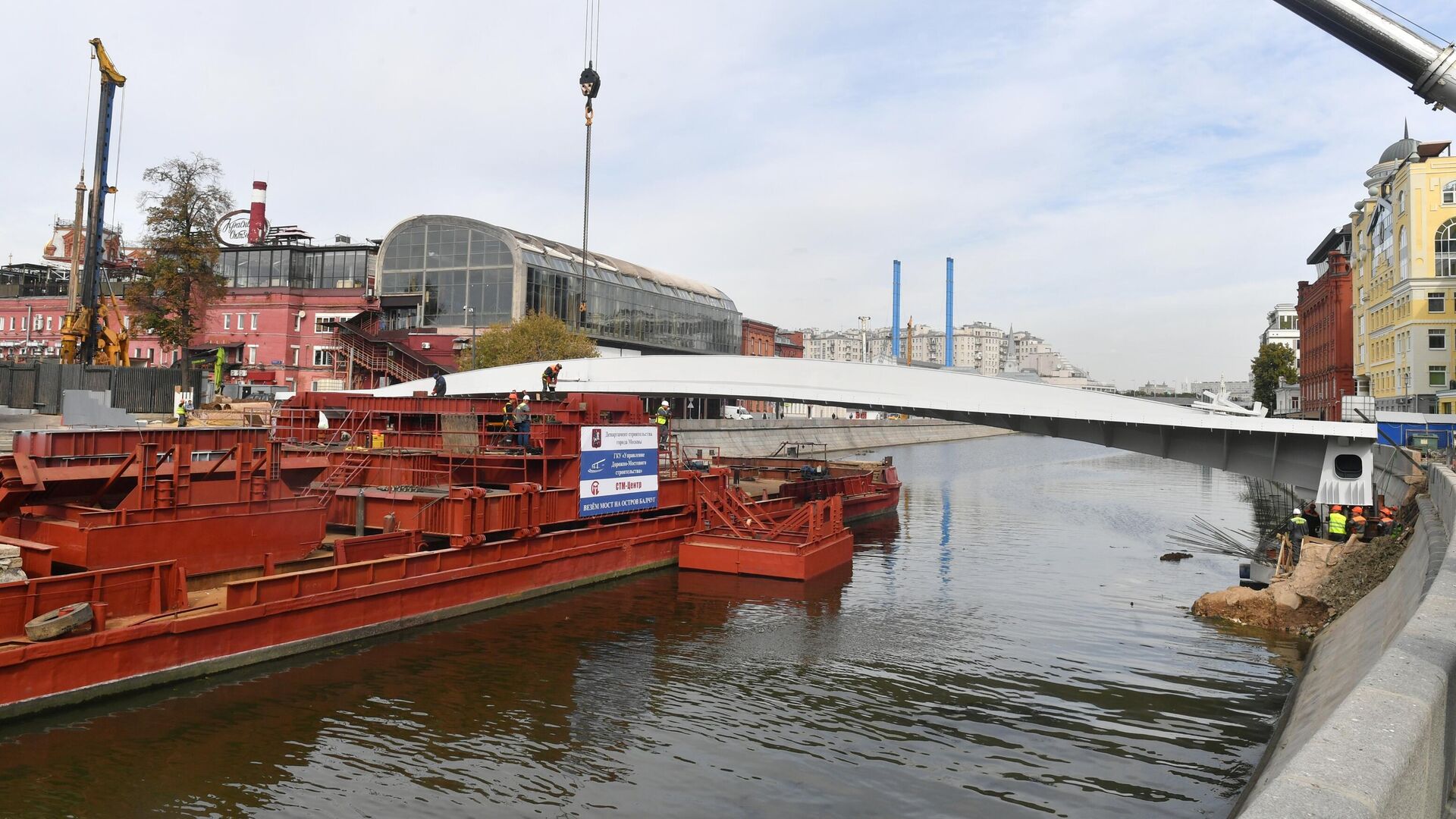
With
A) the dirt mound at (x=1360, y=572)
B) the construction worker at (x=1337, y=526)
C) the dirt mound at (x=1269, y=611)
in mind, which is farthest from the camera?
the construction worker at (x=1337, y=526)

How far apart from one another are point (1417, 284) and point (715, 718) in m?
57.9

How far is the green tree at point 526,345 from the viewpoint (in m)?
58.1

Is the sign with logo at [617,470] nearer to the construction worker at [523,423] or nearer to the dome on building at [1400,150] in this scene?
the construction worker at [523,423]

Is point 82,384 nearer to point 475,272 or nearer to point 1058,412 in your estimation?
point 475,272

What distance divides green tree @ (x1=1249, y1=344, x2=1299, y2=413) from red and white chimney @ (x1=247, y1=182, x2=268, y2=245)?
109 m

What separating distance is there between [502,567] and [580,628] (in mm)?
3230

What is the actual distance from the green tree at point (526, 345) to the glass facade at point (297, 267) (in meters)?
19.0

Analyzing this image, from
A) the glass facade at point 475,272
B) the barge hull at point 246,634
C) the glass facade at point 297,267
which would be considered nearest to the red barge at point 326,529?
the barge hull at point 246,634

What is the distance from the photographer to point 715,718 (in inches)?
619

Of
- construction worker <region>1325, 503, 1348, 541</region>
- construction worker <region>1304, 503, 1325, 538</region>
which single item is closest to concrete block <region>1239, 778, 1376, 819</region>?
construction worker <region>1325, 503, 1348, 541</region>

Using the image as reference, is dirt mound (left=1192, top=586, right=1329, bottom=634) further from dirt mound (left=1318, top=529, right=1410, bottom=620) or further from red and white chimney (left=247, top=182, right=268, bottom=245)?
red and white chimney (left=247, top=182, right=268, bottom=245)

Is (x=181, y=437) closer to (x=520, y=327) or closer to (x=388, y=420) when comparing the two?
(x=388, y=420)

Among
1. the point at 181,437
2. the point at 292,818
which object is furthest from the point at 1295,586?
the point at 181,437

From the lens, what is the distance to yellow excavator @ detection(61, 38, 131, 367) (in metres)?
42.2
